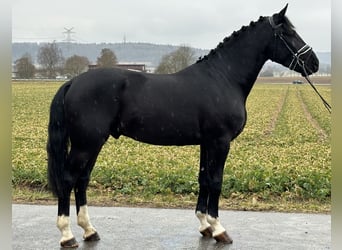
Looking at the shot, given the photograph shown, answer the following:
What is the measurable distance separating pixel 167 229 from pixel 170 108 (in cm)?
158

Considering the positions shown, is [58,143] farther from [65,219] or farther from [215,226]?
[215,226]

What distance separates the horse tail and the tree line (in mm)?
42183

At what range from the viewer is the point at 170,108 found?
4656mm

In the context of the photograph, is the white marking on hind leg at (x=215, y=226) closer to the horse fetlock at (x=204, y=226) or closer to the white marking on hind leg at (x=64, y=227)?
the horse fetlock at (x=204, y=226)

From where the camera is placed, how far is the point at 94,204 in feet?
21.0

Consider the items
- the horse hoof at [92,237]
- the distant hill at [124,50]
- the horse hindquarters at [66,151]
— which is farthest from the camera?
the distant hill at [124,50]

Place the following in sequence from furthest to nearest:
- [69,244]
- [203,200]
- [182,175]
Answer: [182,175]
[203,200]
[69,244]

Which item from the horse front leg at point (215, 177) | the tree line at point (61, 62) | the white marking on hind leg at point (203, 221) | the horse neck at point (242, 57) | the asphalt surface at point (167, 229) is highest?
the tree line at point (61, 62)

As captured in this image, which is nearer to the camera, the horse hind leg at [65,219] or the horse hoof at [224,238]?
the horse hind leg at [65,219]

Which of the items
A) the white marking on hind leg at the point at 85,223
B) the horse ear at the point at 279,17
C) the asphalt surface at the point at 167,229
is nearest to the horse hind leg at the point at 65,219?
the asphalt surface at the point at 167,229

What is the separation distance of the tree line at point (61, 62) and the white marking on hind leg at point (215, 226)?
4215 cm

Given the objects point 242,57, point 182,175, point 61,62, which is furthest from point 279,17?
point 61,62

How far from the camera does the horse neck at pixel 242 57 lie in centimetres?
492

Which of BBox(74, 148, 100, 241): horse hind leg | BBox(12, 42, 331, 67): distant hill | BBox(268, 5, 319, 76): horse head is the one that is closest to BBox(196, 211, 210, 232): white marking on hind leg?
BBox(74, 148, 100, 241): horse hind leg
